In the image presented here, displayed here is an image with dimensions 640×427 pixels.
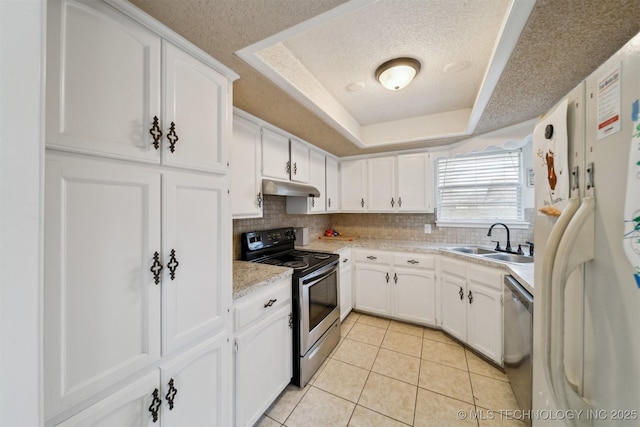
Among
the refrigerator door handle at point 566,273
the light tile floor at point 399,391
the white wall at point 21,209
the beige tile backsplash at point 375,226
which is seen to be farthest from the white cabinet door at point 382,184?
the white wall at point 21,209

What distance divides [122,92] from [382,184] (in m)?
2.83

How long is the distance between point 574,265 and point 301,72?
70.7 inches

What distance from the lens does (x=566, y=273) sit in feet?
1.85

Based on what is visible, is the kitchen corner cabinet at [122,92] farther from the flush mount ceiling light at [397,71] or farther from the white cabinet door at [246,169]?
the flush mount ceiling light at [397,71]

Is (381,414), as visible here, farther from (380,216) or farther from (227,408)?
(380,216)

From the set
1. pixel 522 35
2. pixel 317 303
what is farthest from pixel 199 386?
pixel 522 35

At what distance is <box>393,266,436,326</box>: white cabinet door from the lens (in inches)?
102

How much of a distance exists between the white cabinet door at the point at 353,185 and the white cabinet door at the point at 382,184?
0.09 m

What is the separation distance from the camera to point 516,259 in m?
2.21

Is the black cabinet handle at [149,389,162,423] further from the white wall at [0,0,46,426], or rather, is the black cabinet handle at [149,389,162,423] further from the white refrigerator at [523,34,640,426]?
the white refrigerator at [523,34,640,426]

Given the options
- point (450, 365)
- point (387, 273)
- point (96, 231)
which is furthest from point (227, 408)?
point (387, 273)

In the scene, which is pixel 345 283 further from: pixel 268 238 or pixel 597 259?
pixel 597 259

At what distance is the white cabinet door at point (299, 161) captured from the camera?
7.88ft

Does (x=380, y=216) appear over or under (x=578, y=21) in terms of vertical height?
under
